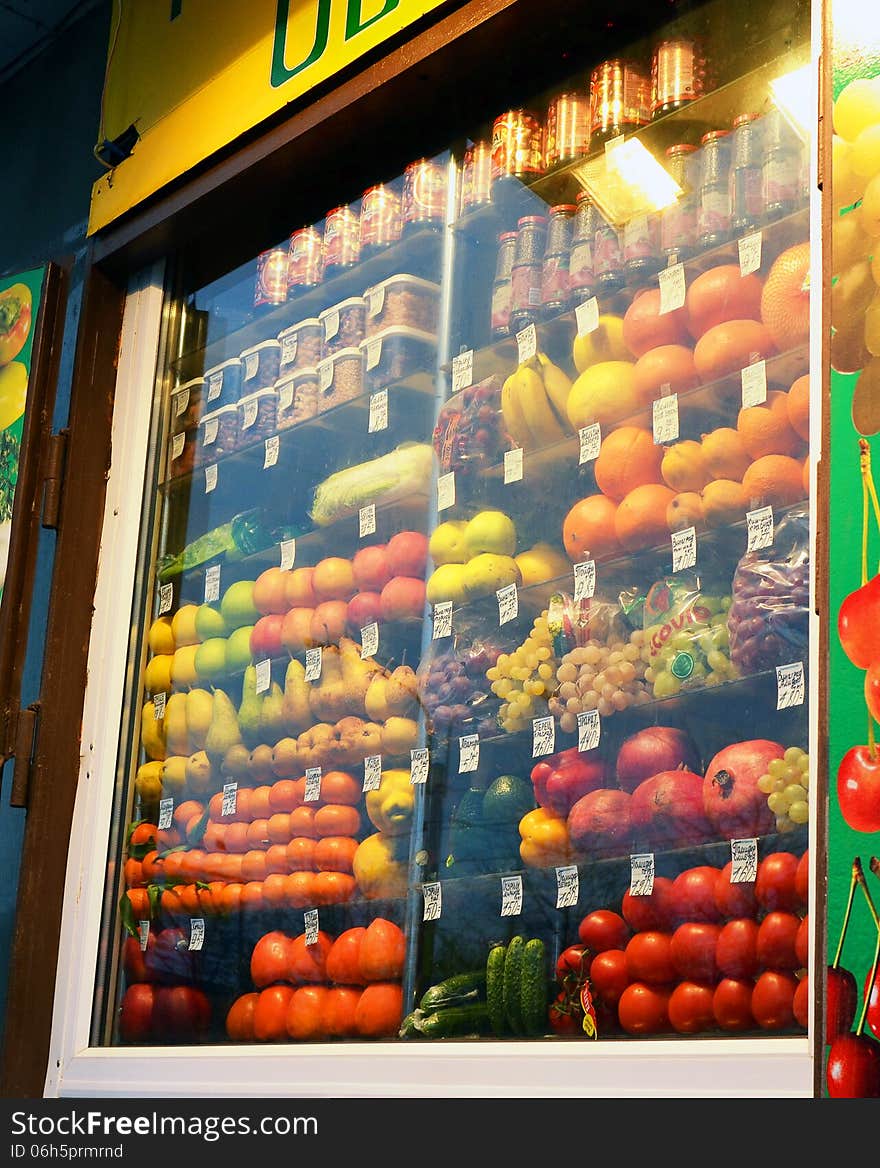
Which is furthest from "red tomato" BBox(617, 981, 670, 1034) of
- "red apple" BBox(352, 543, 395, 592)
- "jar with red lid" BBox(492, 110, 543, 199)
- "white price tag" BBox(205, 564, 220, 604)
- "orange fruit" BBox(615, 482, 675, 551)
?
"jar with red lid" BBox(492, 110, 543, 199)

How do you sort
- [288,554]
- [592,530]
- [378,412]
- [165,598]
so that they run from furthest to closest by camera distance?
[165,598] < [288,554] < [378,412] < [592,530]

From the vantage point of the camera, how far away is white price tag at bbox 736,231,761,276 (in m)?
2.73

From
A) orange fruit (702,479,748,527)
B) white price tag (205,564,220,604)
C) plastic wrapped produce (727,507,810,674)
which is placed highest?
white price tag (205,564,220,604)

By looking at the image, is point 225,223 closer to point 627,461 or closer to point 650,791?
point 627,461

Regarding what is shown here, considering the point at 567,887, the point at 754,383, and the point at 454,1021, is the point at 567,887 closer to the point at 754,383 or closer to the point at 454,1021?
the point at 454,1021

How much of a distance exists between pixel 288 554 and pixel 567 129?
3.91 ft

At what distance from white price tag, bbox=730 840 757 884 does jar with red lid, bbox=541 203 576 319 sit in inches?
48.8

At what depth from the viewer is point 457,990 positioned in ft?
9.27

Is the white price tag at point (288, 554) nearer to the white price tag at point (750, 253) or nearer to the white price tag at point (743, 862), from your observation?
the white price tag at point (750, 253)

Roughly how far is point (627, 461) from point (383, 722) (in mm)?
811

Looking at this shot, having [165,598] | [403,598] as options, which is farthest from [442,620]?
[165,598]

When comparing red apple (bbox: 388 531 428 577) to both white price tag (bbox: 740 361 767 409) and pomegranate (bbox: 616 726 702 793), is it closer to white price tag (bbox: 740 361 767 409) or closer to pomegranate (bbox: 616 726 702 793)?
pomegranate (bbox: 616 726 702 793)

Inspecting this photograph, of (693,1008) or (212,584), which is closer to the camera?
(693,1008)

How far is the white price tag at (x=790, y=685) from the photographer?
2418 millimetres
